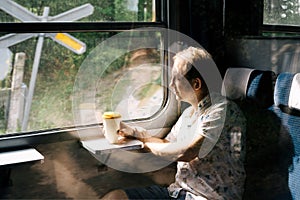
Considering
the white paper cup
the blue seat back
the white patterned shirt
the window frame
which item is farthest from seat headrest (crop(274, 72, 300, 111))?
the window frame

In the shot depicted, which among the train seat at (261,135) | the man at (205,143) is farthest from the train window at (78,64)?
the train seat at (261,135)

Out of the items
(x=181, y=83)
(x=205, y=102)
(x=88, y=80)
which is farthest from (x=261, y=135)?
(x=88, y=80)

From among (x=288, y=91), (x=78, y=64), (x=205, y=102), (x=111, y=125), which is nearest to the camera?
(x=288, y=91)

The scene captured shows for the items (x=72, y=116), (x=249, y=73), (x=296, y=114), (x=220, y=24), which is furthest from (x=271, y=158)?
(x=72, y=116)

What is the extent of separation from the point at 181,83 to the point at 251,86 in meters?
0.38

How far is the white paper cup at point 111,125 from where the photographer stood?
2.19 m

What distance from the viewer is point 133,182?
2643 millimetres

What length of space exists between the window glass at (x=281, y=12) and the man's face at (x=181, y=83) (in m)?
0.59

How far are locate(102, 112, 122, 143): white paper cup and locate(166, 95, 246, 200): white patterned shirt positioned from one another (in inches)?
15.7

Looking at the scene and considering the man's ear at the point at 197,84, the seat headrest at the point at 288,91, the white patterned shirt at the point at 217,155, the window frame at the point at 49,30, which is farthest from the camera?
the window frame at the point at 49,30

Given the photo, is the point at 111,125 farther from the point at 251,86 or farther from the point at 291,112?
the point at 291,112

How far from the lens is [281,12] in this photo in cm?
222

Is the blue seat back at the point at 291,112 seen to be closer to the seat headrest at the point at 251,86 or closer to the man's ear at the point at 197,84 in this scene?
the seat headrest at the point at 251,86

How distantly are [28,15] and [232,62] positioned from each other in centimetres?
126
